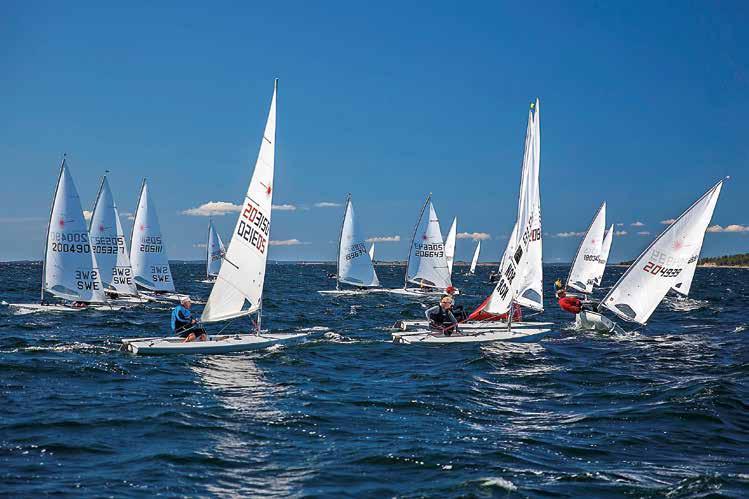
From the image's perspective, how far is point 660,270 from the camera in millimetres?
24266

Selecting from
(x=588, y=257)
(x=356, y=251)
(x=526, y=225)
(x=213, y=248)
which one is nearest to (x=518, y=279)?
(x=526, y=225)

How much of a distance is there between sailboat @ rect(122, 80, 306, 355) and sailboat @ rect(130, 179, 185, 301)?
70.0ft

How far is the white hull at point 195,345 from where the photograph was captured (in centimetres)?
1884

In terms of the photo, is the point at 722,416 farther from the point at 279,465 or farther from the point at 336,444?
the point at 279,465

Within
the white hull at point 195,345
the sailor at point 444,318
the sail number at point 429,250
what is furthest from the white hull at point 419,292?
the white hull at point 195,345

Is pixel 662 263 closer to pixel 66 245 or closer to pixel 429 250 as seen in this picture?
pixel 66 245

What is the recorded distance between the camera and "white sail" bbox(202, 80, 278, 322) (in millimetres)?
20203

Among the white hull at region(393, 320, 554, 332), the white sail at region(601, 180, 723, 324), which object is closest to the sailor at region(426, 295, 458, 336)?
the white hull at region(393, 320, 554, 332)

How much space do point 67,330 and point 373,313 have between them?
50.5 ft

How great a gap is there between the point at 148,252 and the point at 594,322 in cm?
2578

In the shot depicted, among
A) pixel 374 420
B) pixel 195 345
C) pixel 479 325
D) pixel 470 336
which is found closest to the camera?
pixel 374 420

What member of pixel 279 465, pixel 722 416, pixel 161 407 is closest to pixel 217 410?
pixel 161 407

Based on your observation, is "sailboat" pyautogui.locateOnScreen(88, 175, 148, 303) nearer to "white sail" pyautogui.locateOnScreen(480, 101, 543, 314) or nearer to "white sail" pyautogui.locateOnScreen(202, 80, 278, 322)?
"white sail" pyautogui.locateOnScreen(202, 80, 278, 322)

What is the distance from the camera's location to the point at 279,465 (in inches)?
390
